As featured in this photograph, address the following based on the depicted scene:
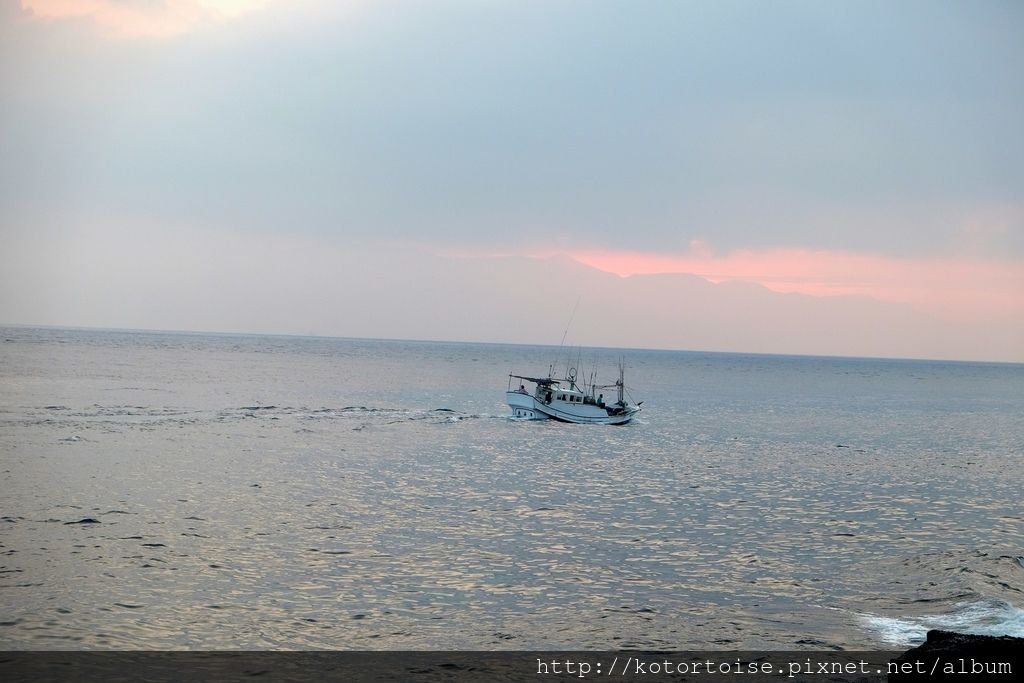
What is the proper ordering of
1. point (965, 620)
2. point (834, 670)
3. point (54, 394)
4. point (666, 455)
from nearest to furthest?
1. point (834, 670)
2. point (965, 620)
3. point (666, 455)
4. point (54, 394)

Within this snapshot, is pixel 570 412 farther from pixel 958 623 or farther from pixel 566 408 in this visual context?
pixel 958 623

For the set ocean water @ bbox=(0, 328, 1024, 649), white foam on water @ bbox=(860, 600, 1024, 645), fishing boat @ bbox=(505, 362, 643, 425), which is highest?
fishing boat @ bbox=(505, 362, 643, 425)

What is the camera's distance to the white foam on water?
17859 millimetres

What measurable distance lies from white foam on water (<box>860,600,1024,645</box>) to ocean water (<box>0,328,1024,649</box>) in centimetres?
8

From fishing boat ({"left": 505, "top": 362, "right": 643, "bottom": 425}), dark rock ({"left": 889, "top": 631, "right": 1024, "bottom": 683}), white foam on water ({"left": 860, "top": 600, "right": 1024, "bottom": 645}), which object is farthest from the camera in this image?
fishing boat ({"left": 505, "top": 362, "right": 643, "bottom": 425})

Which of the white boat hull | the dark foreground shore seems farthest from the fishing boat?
the dark foreground shore

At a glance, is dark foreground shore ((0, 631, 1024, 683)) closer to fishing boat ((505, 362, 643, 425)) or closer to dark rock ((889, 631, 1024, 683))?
dark rock ((889, 631, 1024, 683))

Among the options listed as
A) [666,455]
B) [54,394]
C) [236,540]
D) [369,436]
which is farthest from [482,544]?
[54,394]

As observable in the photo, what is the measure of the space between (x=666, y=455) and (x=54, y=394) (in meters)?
51.7

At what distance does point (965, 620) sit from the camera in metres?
19.1

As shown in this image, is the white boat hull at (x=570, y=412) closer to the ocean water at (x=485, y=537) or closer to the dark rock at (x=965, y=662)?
the ocean water at (x=485, y=537)

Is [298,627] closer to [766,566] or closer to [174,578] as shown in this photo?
[174,578]

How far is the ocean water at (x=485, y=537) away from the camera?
18109 millimetres

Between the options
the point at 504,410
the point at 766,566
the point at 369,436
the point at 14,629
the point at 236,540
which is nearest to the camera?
the point at 14,629
